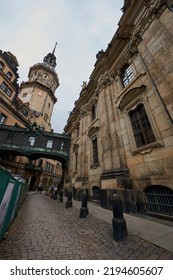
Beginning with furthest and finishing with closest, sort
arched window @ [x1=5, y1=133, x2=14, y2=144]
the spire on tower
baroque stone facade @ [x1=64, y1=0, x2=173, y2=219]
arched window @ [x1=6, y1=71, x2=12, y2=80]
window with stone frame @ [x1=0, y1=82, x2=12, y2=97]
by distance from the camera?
the spire on tower, arched window @ [x1=6, y1=71, x2=12, y2=80], window with stone frame @ [x1=0, y1=82, x2=12, y2=97], arched window @ [x1=5, y1=133, x2=14, y2=144], baroque stone facade @ [x1=64, y1=0, x2=173, y2=219]

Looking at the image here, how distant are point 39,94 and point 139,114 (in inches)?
1597

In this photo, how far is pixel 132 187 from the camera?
6.69 meters

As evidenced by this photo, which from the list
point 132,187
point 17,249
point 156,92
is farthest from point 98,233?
point 156,92

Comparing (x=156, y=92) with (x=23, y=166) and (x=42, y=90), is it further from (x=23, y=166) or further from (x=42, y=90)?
(x=42, y=90)

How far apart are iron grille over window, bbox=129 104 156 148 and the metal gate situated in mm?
2291

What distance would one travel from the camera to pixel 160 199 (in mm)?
5242

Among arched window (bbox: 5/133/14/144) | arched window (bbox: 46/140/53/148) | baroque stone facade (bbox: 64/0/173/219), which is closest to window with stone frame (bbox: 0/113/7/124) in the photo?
arched window (bbox: 5/133/14/144)

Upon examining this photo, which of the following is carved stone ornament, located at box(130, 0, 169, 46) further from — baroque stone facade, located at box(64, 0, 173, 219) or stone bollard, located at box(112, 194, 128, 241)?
stone bollard, located at box(112, 194, 128, 241)

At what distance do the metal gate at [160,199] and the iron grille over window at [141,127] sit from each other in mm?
2291

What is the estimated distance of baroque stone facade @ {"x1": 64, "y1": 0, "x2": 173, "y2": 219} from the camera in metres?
Answer: 5.50

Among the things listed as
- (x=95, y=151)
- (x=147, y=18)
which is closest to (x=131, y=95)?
(x=147, y=18)

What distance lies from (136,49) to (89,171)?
10.3m

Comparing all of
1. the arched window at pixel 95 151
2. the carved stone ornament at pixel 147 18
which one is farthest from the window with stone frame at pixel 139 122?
the arched window at pixel 95 151

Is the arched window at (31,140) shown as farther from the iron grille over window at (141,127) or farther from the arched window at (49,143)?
the iron grille over window at (141,127)
